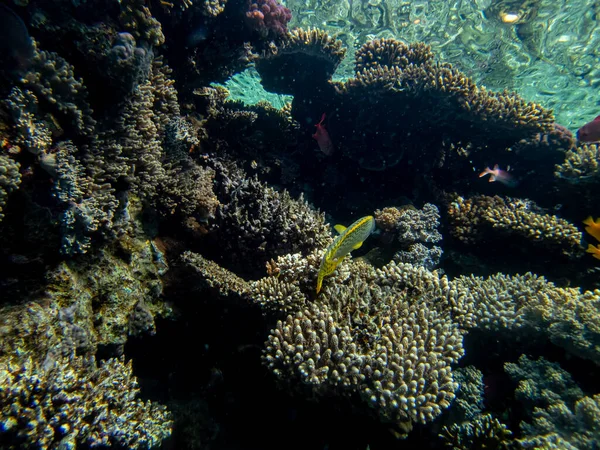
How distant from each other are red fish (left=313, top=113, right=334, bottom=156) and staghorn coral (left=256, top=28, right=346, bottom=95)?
66.2 inches

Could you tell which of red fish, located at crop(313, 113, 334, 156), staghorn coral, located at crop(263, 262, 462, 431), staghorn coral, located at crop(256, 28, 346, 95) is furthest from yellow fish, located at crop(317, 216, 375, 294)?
staghorn coral, located at crop(256, 28, 346, 95)

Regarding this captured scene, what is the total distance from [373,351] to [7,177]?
367cm

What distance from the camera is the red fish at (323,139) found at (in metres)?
6.16

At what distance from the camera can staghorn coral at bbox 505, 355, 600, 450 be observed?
2873 millimetres

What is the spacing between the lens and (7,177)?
7.88ft

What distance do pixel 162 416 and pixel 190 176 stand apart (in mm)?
3199

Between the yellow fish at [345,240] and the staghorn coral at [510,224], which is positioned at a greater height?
the staghorn coral at [510,224]

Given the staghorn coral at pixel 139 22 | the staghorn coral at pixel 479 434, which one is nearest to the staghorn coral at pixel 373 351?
the staghorn coral at pixel 479 434

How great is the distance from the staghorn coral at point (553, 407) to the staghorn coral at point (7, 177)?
17.2 feet

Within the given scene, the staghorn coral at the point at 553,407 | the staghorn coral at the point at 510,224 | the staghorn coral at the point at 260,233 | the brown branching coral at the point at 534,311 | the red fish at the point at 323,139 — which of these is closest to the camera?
the staghorn coral at the point at 553,407

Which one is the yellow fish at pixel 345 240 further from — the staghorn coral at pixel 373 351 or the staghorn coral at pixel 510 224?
the staghorn coral at pixel 510 224

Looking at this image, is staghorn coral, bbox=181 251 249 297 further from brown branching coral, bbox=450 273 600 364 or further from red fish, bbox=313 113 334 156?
red fish, bbox=313 113 334 156

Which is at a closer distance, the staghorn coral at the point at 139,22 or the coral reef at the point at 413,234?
the staghorn coral at the point at 139,22

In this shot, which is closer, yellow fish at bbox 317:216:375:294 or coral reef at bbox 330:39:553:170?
yellow fish at bbox 317:216:375:294
